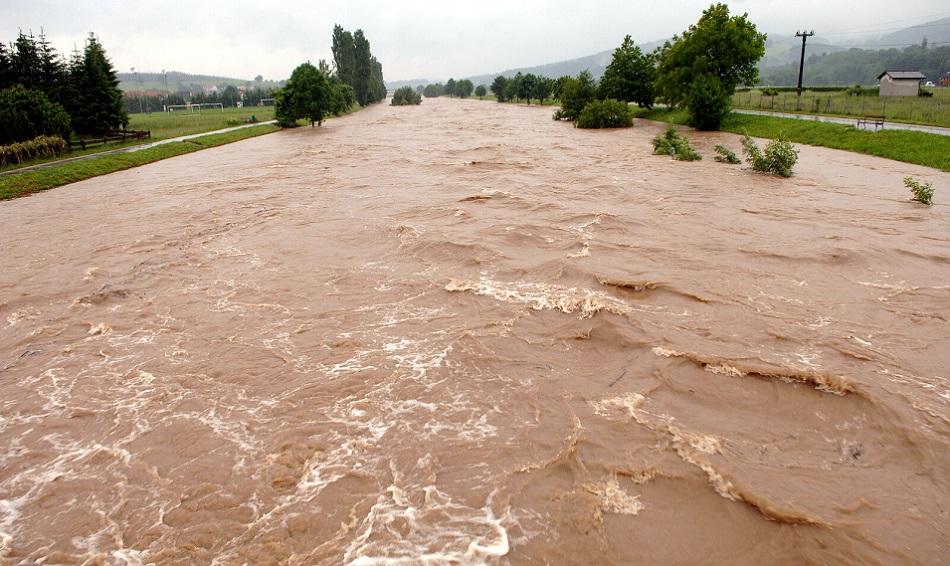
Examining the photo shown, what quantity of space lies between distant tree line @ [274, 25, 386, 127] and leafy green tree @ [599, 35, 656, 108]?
28.8 meters

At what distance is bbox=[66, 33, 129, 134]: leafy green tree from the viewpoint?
38.7 m

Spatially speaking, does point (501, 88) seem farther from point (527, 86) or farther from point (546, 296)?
point (546, 296)

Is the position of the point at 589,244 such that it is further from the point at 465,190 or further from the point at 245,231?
the point at 245,231

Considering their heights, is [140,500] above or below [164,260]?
below

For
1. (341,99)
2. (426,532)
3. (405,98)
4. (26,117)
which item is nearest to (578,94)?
(341,99)

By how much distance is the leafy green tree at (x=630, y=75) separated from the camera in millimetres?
54688

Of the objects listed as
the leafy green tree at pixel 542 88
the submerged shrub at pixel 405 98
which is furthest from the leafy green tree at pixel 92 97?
the submerged shrub at pixel 405 98

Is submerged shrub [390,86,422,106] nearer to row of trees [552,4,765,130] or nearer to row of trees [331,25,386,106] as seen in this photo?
row of trees [331,25,386,106]

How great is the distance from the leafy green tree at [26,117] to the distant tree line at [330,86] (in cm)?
2332

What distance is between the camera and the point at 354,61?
303 feet

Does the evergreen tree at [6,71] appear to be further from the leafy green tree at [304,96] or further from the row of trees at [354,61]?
the row of trees at [354,61]

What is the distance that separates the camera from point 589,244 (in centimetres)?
1341

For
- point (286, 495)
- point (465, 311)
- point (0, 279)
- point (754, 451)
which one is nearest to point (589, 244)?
point (465, 311)

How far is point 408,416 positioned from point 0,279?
38.5 feet
